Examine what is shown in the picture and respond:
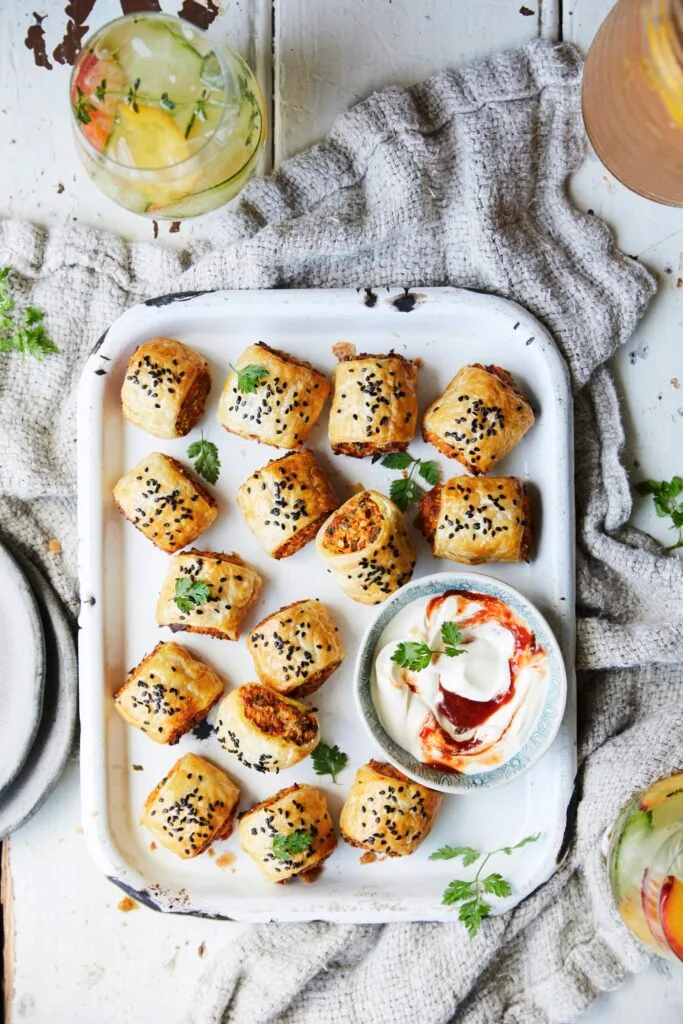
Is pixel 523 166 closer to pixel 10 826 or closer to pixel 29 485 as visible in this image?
pixel 29 485

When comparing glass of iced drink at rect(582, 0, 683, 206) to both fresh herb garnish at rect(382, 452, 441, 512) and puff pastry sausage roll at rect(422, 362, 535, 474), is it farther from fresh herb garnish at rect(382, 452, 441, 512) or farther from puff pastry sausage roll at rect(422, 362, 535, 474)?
fresh herb garnish at rect(382, 452, 441, 512)

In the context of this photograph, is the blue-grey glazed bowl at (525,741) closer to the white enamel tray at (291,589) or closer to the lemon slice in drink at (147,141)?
the white enamel tray at (291,589)

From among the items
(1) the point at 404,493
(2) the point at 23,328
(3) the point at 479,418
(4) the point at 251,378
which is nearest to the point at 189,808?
(1) the point at 404,493

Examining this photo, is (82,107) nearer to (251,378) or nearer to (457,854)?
(251,378)

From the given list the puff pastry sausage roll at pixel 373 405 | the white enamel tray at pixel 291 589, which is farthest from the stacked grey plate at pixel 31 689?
the puff pastry sausage roll at pixel 373 405

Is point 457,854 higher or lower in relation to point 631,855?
lower

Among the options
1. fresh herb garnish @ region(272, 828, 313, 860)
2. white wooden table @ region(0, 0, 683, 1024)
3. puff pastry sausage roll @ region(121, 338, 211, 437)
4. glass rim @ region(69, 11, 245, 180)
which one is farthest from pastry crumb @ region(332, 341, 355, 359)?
fresh herb garnish @ region(272, 828, 313, 860)

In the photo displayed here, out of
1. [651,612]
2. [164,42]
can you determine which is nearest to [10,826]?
[651,612]
